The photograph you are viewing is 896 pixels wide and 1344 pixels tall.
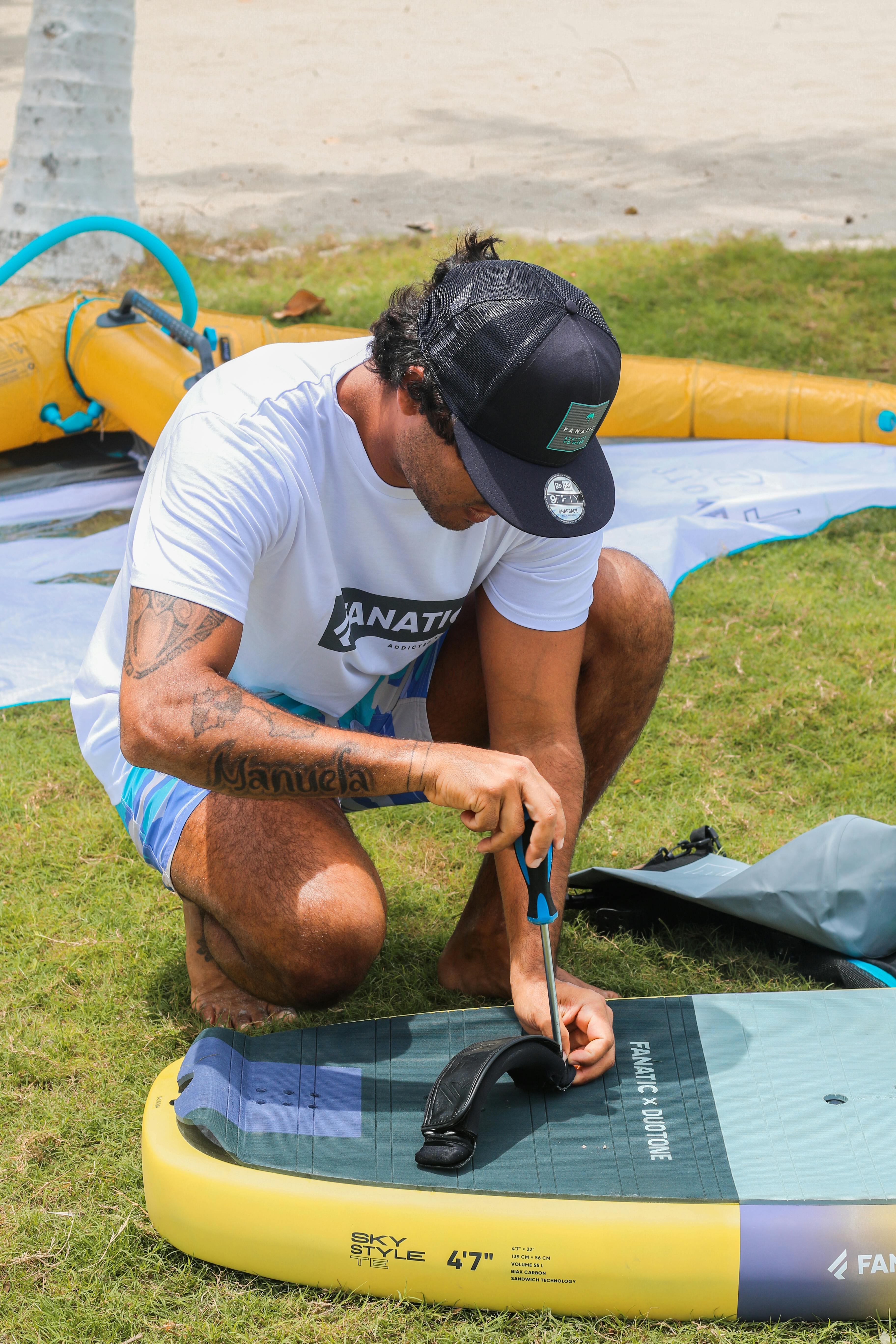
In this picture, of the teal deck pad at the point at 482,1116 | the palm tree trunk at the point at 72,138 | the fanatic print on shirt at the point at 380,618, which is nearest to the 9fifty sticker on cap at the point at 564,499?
the fanatic print on shirt at the point at 380,618

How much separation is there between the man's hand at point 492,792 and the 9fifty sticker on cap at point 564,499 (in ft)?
1.11

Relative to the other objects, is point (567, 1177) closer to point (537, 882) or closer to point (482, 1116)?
point (482, 1116)

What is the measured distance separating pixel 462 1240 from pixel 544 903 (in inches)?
18.1

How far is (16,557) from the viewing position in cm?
385

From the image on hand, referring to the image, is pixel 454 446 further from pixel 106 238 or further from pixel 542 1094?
pixel 106 238

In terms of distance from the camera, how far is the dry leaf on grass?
5.65 m

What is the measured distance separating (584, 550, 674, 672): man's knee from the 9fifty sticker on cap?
0.47 meters

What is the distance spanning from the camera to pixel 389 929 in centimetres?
239

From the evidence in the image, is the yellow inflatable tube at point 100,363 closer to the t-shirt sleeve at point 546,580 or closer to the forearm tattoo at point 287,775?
the t-shirt sleeve at point 546,580

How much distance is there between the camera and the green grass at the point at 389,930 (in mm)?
1631

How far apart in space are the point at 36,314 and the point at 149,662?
3317mm

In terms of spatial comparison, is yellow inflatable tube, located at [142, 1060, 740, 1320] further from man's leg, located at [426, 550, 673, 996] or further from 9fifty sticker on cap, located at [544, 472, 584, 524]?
9fifty sticker on cap, located at [544, 472, 584, 524]

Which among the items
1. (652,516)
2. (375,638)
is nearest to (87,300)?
(652,516)

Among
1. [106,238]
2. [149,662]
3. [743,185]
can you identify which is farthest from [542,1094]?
[743,185]
